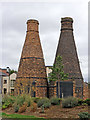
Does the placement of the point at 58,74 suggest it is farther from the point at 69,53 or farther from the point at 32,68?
the point at 69,53

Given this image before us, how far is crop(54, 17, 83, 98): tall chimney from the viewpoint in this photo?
31969 mm

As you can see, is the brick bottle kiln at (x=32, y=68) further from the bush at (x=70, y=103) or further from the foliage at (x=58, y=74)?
the bush at (x=70, y=103)

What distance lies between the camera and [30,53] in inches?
1262

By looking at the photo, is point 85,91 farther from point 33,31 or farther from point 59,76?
point 33,31

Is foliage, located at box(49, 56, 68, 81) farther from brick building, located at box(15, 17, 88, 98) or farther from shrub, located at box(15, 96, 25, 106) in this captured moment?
shrub, located at box(15, 96, 25, 106)

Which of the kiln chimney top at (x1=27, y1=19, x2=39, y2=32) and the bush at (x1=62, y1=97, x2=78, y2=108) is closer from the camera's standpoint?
the bush at (x1=62, y1=97, x2=78, y2=108)

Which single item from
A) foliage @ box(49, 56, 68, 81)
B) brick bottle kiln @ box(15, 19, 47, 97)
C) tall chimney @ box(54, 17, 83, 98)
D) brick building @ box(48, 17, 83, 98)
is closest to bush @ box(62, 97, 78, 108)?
foliage @ box(49, 56, 68, 81)

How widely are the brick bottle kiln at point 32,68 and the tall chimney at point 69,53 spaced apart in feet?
10.8

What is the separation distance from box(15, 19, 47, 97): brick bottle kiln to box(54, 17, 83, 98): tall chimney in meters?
3.28

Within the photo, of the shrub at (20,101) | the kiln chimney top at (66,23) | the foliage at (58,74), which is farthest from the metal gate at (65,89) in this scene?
the kiln chimney top at (66,23)

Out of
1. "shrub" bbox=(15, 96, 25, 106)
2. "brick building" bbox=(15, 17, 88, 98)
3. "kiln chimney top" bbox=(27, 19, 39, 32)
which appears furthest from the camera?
"kiln chimney top" bbox=(27, 19, 39, 32)

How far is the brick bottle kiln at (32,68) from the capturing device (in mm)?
31188

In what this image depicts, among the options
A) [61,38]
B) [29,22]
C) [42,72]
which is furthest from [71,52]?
[29,22]

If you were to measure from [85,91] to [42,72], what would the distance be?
23.0 ft
